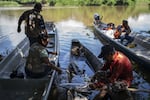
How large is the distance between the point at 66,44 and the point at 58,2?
43.6 m

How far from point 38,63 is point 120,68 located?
7.69ft

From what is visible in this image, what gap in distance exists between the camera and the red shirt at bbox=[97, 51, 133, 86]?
7.45m

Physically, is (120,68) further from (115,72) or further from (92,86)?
(92,86)

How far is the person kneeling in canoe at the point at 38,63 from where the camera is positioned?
8336mm

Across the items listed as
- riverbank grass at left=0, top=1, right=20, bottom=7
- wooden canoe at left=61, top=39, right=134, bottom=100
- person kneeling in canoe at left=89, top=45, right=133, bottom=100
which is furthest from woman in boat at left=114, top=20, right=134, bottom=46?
riverbank grass at left=0, top=1, right=20, bottom=7

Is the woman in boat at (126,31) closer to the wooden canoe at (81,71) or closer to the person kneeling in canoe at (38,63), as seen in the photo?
the wooden canoe at (81,71)

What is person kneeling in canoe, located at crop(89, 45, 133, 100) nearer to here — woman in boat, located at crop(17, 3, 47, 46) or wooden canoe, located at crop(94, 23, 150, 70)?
woman in boat, located at crop(17, 3, 47, 46)

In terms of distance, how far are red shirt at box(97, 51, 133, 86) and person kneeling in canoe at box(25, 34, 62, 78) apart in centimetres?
159

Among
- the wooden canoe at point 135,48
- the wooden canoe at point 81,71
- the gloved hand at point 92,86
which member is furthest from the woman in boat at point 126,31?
the gloved hand at point 92,86

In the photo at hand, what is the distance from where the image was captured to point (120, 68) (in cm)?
746

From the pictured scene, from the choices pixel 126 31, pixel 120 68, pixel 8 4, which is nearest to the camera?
pixel 120 68

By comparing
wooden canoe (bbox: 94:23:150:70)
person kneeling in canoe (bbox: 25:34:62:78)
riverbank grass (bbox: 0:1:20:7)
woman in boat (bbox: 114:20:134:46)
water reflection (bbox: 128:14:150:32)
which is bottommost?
riverbank grass (bbox: 0:1:20:7)

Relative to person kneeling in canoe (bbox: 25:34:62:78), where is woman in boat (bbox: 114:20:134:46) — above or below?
below

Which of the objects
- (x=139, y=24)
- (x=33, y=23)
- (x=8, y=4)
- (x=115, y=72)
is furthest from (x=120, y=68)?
(x=8, y=4)
